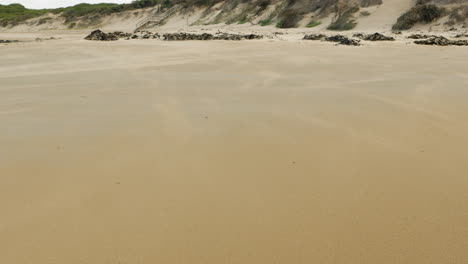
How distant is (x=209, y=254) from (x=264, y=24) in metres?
20.9

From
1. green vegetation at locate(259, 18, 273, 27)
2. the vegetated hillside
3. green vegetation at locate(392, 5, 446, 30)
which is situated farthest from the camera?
green vegetation at locate(259, 18, 273, 27)

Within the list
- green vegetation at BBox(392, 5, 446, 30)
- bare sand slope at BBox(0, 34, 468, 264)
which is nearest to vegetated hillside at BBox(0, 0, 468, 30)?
green vegetation at BBox(392, 5, 446, 30)

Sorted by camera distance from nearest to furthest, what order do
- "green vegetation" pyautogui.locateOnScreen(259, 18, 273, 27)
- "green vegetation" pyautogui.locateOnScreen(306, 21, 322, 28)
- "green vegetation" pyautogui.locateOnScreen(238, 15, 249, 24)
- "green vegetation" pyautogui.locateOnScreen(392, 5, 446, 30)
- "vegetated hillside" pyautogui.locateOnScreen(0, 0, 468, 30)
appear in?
"green vegetation" pyautogui.locateOnScreen(392, 5, 446, 30), "vegetated hillside" pyautogui.locateOnScreen(0, 0, 468, 30), "green vegetation" pyautogui.locateOnScreen(306, 21, 322, 28), "green vegetation" pyautogui.locateOnScreen(259, 18, 273, 27), "green vegetation" pyautogui.locateOnScreen(238, 15, 249, 24)

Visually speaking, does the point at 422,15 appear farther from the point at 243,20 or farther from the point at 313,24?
the point at 243,20

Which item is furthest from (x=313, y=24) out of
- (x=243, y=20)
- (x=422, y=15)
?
(x=243, y=20)

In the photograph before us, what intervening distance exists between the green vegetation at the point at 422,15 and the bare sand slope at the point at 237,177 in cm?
1178

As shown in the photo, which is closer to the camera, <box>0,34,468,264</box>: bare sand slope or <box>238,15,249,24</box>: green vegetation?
<box>0,34,468,264</box>: bare sand slope

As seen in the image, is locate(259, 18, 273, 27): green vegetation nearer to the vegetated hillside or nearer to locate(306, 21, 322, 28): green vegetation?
the vegetated hillside

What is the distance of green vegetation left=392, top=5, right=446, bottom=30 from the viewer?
13758 millimetres

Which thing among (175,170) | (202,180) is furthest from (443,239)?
(175,170)

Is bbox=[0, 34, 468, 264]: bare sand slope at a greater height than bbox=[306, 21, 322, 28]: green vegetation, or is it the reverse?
bbox=[306, 21, 322, 28]: green vegetation

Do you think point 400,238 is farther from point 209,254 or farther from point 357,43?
point 357,43

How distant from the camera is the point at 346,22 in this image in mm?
16109

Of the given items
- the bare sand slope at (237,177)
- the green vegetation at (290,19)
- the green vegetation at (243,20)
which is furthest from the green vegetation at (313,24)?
the bare sand slope at (237,177)
